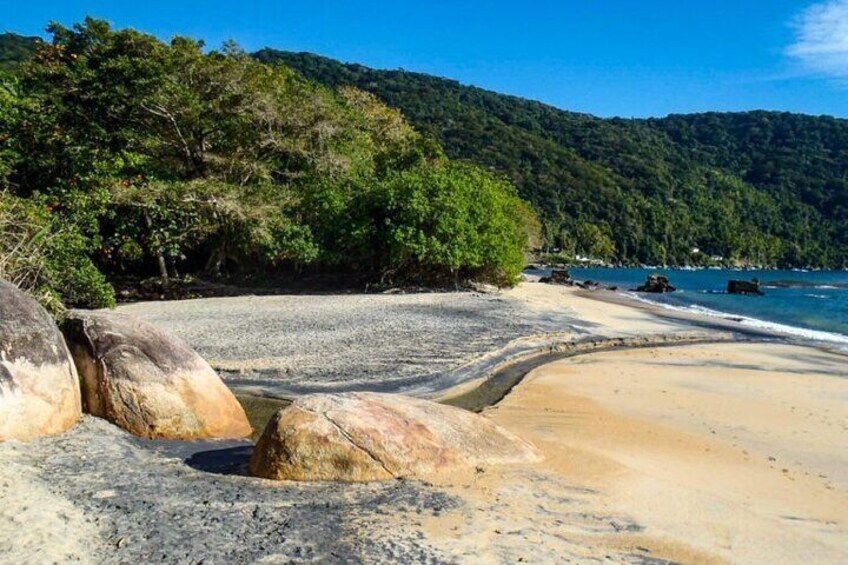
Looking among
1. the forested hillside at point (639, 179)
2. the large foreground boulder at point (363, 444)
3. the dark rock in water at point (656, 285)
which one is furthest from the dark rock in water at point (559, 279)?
the forested hillside at point (639, 179)

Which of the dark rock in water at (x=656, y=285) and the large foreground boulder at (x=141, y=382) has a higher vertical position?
the large foreground boulder at (x=141, y=382)

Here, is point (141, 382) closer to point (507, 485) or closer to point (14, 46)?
point (507, 485)

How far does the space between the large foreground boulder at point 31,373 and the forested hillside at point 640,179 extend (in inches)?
4298

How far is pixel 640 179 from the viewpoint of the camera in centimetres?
14762

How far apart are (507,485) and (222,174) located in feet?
81.6

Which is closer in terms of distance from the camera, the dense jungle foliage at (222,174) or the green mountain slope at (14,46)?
the dense jungle foliage at (222,174)

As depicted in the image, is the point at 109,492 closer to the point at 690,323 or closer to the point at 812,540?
the point at 812,540

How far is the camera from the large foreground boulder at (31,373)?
5.61 metres

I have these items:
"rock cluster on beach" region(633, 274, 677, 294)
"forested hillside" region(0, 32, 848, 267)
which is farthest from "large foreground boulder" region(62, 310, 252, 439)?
"forested hillside" region(0, 32, 848, 267)

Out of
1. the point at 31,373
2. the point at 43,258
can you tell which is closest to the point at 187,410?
the point at 31,373

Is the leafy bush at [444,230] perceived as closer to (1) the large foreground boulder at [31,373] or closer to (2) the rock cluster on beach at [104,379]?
(2) the rock cluster on beach at [104,379]

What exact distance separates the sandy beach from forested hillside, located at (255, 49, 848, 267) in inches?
4115

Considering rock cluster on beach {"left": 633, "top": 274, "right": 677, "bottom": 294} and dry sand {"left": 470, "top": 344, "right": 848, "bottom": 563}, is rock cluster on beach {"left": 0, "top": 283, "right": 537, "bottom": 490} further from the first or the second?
rock cluster on beach {"left": 633, "top": 274, "right": 677, "bottom": 294}

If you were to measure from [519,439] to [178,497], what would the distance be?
360cm
